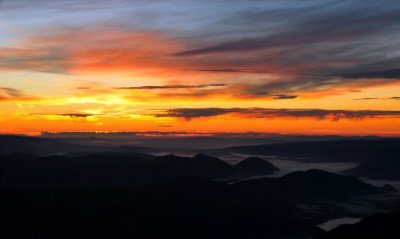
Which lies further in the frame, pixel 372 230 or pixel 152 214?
pixel 152 214

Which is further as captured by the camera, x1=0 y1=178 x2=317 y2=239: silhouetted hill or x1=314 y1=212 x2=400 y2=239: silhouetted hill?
x1=0 y1=178 x2=317 y2=239: silhouetted hill

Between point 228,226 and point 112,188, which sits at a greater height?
point 112,188

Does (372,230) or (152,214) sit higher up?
(372,230)

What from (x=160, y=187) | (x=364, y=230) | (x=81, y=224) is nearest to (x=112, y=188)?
(x=160, y=187)

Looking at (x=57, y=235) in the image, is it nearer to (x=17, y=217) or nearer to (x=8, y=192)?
(x=17, y=217)
